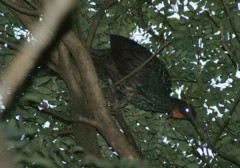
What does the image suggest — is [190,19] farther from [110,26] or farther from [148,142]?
[148,142]

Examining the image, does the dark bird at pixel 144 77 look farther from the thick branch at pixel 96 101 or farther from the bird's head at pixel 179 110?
the thick branch at pixel 96 101

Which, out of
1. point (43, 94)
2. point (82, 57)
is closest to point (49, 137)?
point (43, 94)

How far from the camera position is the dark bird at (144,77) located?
642 cm

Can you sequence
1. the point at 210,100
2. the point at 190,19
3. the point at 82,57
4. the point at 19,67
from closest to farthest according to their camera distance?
the point at 19,67 < the point at 82,57 < the point at 210,100 < the point at 190,19

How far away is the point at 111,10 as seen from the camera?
6.31 metres

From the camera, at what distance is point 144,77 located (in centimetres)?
667

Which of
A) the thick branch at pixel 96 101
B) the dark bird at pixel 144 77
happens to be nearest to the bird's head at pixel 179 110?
the dark bird at pixel 144 77

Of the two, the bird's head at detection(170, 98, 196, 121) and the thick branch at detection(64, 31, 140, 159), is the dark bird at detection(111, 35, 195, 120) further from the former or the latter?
the thick branch at detection(64, 31, 140, 159)

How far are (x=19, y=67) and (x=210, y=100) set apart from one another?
154 inches

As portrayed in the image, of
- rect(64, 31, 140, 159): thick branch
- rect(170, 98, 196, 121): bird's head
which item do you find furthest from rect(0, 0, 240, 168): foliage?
rect(64, 31, 140, 159): thick branch

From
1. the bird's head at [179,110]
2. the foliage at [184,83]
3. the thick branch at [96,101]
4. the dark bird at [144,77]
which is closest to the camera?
the thick branch at [96,101]

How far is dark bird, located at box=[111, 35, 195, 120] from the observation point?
6.42 m

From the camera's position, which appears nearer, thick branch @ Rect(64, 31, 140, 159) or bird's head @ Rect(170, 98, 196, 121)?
thick branch @ Rect(64, 31, 140, 159)

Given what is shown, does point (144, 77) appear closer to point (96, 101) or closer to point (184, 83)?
point (184, 83)
